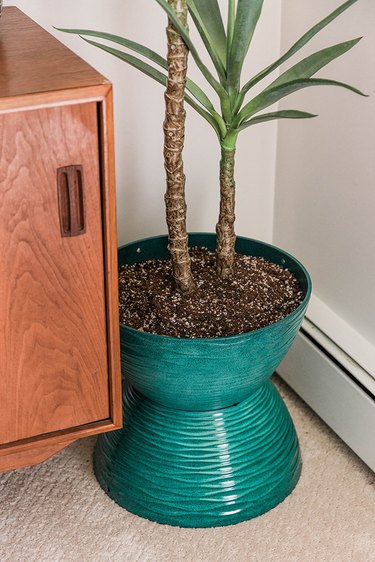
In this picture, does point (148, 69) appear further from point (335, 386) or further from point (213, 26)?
point (335, 386)

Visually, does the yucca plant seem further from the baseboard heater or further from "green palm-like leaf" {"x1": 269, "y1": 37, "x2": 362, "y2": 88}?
the baseboard heater

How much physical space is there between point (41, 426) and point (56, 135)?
37 centimetres

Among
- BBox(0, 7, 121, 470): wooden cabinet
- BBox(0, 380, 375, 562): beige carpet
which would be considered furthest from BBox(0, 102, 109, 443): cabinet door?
BBox(0, 380, 375, 562): beige carpet

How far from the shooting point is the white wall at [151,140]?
4.42ft

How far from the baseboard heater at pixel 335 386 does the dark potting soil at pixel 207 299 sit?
7.6 inches

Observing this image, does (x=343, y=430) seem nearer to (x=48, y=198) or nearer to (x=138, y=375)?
(x=138, y=375)

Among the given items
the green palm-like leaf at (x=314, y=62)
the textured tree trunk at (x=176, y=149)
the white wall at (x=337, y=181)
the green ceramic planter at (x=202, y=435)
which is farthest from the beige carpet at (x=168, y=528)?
the green palm-like leaf at (x=314, y=62)

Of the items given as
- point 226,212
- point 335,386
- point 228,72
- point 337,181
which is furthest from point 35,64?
point 335,386

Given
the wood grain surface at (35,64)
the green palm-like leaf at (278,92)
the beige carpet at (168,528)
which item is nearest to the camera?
the wood grain surface at (35,64)

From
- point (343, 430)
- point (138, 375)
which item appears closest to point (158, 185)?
point (138, 375)

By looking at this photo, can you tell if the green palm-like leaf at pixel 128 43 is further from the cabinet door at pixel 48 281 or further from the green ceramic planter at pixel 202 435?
the green ceramic planter at pixel 202 435

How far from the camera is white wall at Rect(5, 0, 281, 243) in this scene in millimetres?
1347

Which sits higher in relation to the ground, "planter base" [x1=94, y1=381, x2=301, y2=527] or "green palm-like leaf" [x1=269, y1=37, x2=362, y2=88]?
→ "green palm-like leaf" [x1=269, y1=37, x2=362, y2=88]

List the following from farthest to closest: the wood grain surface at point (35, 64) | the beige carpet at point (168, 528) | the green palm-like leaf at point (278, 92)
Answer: the beige carpet at point (168, 528)
the green palm-like leaf at point (278, 92)
the wood grain surface at point (35, 64)
